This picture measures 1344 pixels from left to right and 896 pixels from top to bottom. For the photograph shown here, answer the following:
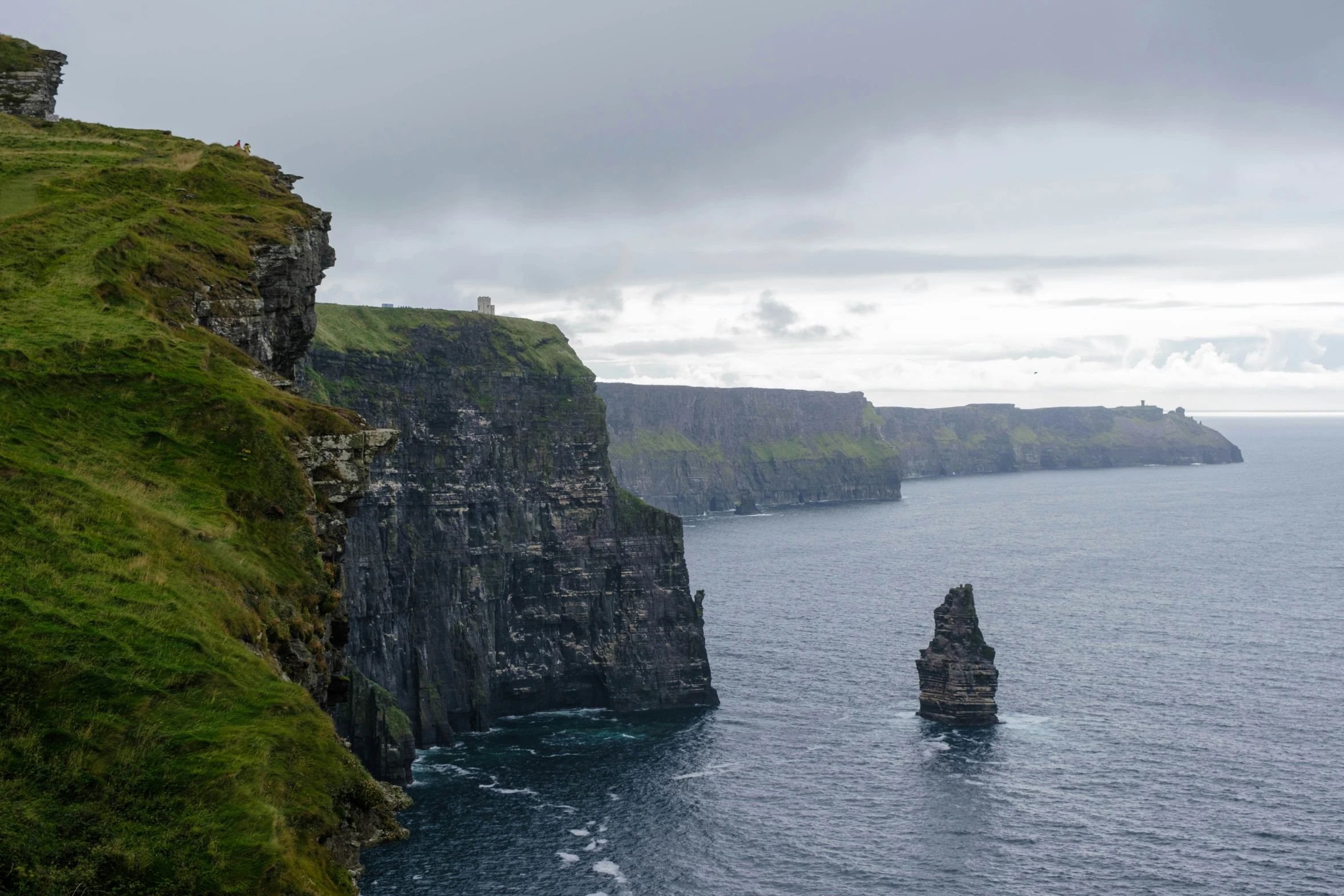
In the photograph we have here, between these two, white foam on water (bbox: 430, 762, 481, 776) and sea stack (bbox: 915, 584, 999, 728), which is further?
sea stack (bbox: 915, 584, 999, 728)

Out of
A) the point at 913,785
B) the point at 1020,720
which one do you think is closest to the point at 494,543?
the point at 913,785

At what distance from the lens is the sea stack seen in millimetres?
117812

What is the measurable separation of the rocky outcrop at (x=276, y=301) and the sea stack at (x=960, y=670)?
84717mm

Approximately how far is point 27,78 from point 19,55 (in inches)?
77.4

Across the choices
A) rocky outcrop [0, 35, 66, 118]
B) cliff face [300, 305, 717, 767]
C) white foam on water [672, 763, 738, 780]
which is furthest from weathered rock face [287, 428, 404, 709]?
cliff face [300, 305, 717, 767]

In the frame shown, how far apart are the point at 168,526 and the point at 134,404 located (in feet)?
21.4

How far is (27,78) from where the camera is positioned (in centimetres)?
6781

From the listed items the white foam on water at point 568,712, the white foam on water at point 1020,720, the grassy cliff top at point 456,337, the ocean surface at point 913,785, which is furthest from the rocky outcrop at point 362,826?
the white foam on water at point 568,712

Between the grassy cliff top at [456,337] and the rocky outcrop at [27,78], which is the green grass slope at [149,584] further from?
the grassy cliff top at [456,337]

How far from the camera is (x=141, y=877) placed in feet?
59.3

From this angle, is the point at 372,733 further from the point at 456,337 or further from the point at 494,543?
the point at 456,337

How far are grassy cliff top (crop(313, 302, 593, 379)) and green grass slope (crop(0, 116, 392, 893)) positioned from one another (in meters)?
84.4

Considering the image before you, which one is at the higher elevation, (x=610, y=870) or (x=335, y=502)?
(x=335, y=502)

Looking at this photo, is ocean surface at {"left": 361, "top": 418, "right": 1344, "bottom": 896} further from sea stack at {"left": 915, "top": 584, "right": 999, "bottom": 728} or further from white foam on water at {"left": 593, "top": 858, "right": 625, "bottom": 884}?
sea stack at {"left": 915, "top": 584, "right": 999, "bottom": 728}
